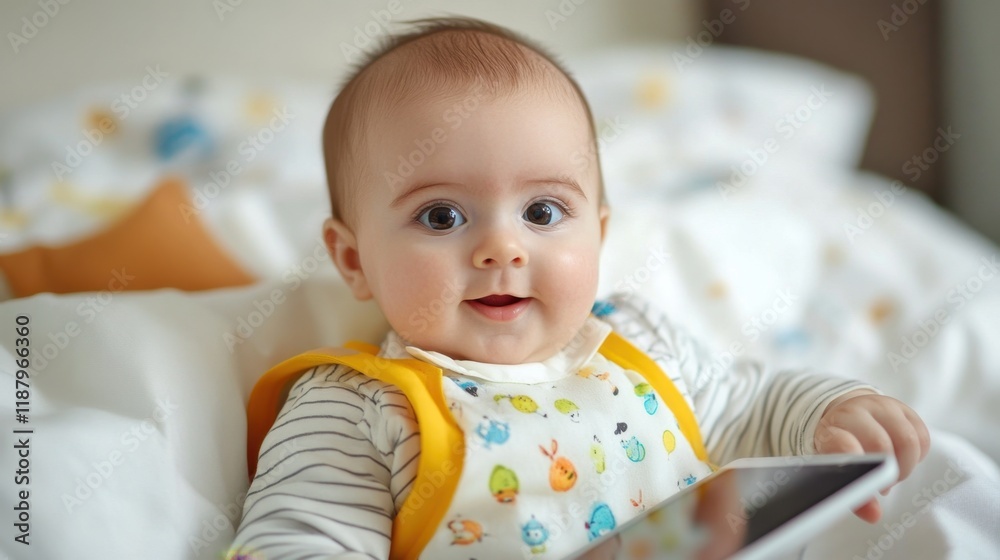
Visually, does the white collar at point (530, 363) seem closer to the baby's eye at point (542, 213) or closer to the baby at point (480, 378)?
the baby at point (480, 378)

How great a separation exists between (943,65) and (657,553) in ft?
5.35

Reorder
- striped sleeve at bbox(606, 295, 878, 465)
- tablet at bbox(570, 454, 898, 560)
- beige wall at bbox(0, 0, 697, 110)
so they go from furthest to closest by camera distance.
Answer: beige wall at bbox(0, 0, 697, 110)
striped sleeve at bbox(606, 295, 878, 465)
tablet at bbox(570, 454, 898, 560)

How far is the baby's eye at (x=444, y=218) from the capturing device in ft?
2.58

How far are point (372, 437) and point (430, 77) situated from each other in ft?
1.25

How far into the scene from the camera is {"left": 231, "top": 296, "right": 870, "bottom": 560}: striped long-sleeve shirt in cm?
68

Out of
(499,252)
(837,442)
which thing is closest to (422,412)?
(499,252)

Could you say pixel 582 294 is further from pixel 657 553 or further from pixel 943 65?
pixel 943 65

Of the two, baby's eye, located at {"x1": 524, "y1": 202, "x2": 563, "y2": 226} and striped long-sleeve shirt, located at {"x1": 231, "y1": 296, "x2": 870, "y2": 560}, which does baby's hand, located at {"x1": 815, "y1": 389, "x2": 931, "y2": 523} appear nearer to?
striped long-sleeve shirt, located at {"x1": 231, "y1": 296, "x2": 870, "y2": 560}

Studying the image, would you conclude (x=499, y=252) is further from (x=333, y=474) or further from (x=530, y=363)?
(x=333, y=474)

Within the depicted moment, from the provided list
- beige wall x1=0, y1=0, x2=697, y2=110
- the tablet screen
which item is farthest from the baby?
beige wall x1=0, y1=0, x2=697, y2=110

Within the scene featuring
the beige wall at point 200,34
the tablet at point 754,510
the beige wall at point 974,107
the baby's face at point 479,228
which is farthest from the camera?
the beige wall at point 974,107

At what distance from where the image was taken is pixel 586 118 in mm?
888

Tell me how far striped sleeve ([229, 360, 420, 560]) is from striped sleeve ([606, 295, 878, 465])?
33 cm

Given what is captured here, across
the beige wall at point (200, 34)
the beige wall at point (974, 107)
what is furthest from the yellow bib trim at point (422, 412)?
the beige wall at point (974, 107)
